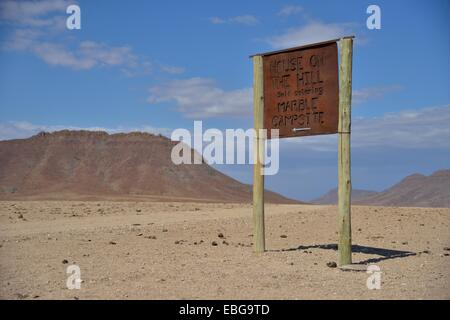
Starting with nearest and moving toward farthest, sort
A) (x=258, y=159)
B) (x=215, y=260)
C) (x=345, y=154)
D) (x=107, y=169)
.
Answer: (x=345, y=154) < (x=215, y=260) < (x=258, y=159) < (x=107, y=169)

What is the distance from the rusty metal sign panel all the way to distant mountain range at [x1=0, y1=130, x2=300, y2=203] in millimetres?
60886

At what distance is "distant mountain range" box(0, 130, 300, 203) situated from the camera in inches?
2987

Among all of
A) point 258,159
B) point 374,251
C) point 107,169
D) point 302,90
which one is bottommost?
point 374,251

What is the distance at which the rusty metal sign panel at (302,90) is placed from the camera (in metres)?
10.6

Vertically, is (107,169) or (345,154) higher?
(107,169)

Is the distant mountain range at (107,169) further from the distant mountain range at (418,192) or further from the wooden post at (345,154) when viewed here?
the wooden post at (345,154)

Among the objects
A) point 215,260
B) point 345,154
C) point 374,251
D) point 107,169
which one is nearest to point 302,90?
point 345,154

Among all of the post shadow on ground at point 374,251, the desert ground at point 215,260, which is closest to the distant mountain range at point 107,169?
the desert ground at point 215,260

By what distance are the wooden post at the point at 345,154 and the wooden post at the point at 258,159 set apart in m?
2.17

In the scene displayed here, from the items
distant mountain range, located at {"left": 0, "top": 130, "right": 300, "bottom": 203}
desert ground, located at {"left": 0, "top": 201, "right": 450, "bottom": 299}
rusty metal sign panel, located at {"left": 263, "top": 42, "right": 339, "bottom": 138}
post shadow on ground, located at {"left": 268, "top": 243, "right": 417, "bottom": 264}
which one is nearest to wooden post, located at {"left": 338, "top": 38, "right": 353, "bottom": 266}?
rusty metal sign panel, located at {"left": 263, "top": 42, "right": 339, "bottom": 138}

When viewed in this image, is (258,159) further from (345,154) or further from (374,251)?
(374,251)

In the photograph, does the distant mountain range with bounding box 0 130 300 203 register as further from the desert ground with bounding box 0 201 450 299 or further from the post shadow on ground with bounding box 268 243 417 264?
the post shadow on ground with bounding box 268 243 417 264

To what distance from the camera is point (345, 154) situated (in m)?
9.99

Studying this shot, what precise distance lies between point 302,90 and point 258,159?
1810mm
